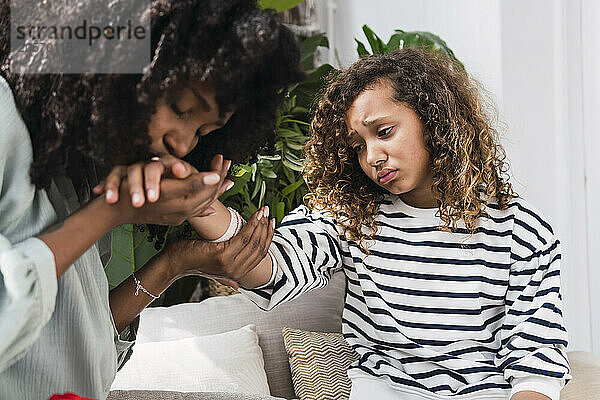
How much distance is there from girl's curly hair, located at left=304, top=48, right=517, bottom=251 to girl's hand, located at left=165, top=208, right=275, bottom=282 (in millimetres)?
312

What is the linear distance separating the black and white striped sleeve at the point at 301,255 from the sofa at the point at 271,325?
0.29 m

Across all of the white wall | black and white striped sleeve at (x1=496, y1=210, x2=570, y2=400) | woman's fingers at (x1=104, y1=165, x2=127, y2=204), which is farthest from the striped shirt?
the white wall

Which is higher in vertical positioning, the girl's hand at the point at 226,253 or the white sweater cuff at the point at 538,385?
the girl's hand at the point at 226,253

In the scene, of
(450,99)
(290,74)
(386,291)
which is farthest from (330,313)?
(290,74)

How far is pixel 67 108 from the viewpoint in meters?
0.77

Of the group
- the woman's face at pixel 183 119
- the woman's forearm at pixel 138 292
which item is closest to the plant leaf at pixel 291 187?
the woman's forearm at pixel 138 292

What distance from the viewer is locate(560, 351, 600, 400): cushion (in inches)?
62.9

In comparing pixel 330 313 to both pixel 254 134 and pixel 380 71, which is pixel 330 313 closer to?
pixel 380 71

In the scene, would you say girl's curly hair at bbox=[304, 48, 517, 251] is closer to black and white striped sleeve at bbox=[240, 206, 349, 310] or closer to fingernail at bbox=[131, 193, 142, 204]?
black and white striped sleeve at bbox=[240, 206, 349, 310]

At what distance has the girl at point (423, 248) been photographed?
1.42m

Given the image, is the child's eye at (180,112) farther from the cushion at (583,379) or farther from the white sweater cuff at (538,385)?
the cushion at (583,379)

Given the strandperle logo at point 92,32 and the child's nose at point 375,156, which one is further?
the child's nose at point 375,156

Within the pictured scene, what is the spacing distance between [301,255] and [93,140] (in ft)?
2.39

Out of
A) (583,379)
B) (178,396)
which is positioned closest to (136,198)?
(178,396)
